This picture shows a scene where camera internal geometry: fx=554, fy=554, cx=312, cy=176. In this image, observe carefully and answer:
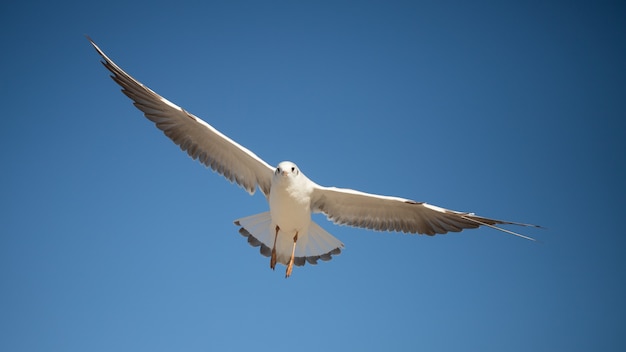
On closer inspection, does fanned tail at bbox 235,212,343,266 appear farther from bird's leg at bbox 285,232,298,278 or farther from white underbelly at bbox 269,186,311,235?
white underbelly at bbox 269,186,311,235

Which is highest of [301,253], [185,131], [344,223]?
[185,131]

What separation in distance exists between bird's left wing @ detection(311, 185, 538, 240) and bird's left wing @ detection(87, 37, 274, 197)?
93cm

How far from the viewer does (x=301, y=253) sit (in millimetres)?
7898

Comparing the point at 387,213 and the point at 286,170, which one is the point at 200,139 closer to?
the point at 286,170

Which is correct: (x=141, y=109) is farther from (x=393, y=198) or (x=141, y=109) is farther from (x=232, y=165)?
(x=393, y=198)

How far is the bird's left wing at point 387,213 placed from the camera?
7301 millimetres

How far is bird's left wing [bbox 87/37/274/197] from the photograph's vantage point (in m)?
7.57

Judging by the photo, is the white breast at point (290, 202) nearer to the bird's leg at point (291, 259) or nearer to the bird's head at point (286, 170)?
the bird's head at point (286, 170)

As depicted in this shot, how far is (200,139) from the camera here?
7.97 metres

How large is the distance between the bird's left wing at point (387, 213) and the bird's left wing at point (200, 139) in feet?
3.04

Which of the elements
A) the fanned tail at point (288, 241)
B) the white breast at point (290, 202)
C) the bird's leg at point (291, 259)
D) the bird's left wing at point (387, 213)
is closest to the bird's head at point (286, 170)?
the white breast at point (290, 202)

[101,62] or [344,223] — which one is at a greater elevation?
[101,62]

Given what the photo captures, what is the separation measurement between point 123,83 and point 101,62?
44 centimetres

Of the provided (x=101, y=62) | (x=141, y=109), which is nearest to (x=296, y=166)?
(x=141, y=109)
